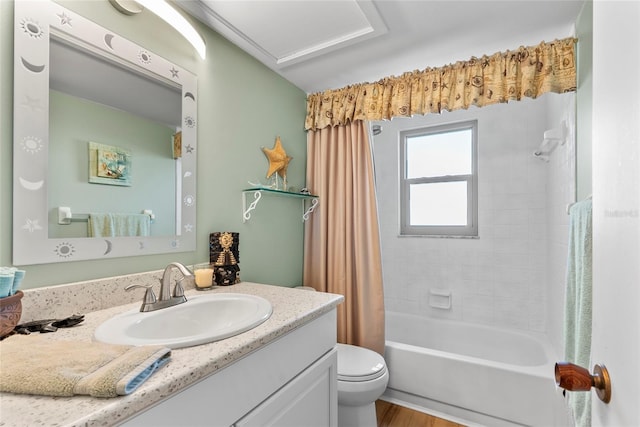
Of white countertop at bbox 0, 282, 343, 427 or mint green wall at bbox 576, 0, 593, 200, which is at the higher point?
mint green wall at bbox 576, 0, 593, 200

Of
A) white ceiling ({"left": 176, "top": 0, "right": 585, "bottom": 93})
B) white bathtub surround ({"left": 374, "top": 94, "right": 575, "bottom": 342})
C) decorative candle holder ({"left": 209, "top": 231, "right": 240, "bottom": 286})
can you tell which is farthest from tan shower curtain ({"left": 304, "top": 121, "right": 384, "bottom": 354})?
white bathtub surround ({"left": 374, "top": 94, "right": 575, "bottom": 342})

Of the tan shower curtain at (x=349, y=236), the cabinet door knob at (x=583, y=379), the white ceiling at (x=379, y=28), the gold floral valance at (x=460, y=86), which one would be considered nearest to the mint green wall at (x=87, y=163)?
the white ceiling at (x=379, y=28)

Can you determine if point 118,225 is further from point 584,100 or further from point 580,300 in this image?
point 584,100

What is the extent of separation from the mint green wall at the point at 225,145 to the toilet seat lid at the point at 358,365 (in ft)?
2.06

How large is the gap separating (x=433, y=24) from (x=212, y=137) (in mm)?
1277

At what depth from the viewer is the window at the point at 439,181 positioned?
2615mm

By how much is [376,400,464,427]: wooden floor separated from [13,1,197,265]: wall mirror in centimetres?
159

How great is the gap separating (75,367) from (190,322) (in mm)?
569

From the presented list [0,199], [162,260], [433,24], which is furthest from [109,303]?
[433,24]

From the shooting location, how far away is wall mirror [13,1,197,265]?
91 centimetres

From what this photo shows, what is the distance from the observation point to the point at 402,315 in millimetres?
2789

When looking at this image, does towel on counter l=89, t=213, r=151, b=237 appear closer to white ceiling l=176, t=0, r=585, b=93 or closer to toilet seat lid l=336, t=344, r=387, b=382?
white ceiling l=176, t=0, r=585, b=93

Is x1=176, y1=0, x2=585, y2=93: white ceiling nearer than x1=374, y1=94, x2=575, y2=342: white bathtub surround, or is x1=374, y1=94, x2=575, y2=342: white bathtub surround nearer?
x1=176, y1=0, x2=585, y2=93: white ceiling

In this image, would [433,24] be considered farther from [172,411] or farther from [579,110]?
[172,411]
